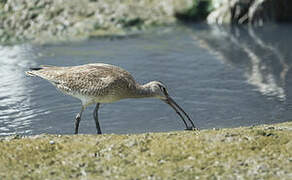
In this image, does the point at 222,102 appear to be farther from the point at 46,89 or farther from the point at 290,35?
the point at 290,35

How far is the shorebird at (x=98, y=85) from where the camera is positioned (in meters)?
6.79

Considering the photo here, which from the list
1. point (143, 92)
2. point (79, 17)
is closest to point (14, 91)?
point (143, 92)

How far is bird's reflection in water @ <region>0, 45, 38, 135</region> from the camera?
745cm

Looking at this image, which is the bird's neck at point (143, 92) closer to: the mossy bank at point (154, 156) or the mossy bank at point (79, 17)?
the mossy bank at point (154, 156)

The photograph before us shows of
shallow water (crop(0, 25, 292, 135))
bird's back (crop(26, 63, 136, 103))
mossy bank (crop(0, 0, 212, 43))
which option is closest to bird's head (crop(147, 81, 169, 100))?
bird's back (crop(26, 63, 136, 103))

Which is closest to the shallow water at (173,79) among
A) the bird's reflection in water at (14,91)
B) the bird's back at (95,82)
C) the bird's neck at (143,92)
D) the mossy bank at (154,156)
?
the bird's reflection in water at (14,91)

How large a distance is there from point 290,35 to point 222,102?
518 centimetres

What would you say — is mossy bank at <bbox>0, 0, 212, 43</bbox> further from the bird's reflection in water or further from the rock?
the bird's reflection in water

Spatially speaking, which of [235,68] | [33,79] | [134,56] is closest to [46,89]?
[33,79]

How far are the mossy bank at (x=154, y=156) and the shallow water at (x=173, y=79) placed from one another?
68.9 inches

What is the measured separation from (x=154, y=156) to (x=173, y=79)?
4.60 m

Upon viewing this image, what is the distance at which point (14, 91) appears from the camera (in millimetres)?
9094

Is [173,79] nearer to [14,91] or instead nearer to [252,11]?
[14,91]

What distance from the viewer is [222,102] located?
8234 mm
